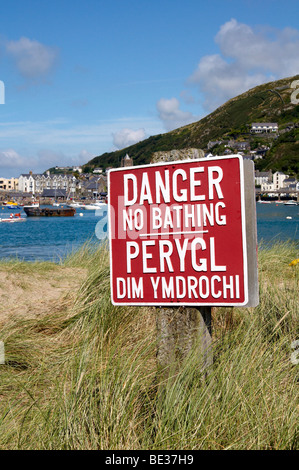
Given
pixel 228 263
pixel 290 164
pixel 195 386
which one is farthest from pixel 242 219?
pixel 290 164

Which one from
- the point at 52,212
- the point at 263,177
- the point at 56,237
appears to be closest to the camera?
the point at 56,237

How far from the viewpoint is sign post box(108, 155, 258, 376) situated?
3.50 meters

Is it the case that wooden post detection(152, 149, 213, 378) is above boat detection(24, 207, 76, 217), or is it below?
below

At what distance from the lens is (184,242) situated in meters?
3.61

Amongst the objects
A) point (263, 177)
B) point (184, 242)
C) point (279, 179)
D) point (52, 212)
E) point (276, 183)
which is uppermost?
point (263, 177)

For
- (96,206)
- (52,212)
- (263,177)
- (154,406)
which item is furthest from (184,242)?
(263,177)

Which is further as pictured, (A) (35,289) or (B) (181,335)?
(A) (35,289)

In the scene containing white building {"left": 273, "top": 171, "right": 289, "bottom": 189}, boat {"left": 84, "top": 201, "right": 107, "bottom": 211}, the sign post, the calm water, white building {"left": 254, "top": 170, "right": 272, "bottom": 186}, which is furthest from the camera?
white building {"left": 254, "top": 170, "right": 272, "bottom": 186}

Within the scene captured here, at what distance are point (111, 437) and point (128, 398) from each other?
0.40 m

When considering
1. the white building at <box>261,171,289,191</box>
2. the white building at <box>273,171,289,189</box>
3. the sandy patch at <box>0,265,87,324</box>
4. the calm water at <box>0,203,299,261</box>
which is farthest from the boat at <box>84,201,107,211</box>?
the sandy patch at <box>0,265,87,324</box>

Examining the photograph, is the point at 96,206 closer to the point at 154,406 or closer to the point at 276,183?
the point at 276,183

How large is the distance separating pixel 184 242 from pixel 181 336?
2.28 feet

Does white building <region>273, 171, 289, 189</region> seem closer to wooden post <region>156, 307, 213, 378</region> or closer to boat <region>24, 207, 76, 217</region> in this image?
boat <region>24, 207, 76, 217</region>

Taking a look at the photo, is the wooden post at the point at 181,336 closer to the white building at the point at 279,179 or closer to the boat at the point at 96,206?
the boat at the point at 96,206
